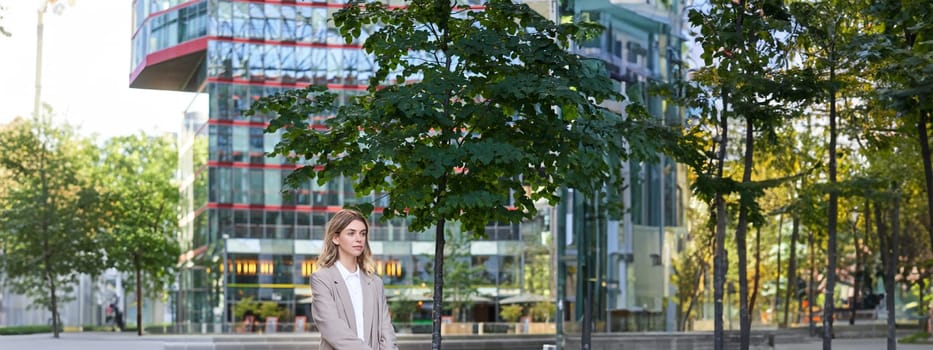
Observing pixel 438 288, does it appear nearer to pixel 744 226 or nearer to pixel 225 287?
pixel 744 226

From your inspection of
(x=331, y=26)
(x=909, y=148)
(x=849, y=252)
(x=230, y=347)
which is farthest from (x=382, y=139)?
(x=849, y=252)

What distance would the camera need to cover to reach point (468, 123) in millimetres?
16719

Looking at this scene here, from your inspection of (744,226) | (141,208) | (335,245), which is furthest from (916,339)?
(141,208)

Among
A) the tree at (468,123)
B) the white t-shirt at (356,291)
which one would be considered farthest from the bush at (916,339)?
the white t-shirt at (356,291)

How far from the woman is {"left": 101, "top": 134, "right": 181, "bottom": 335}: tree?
5738 centimetres

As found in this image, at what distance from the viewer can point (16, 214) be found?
5844cm

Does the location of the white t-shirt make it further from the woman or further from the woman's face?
the woman's face

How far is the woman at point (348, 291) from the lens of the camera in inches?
295

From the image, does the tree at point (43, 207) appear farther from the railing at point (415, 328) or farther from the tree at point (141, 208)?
the railing at point (415, 328)

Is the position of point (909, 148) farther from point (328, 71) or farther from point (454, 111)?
point (328, 71)

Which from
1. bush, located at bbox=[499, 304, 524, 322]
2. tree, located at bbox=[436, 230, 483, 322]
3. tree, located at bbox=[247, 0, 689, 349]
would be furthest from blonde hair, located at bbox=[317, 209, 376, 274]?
tree, located at bbox=[436, 230, 483, 322]

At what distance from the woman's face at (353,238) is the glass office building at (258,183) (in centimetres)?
4432

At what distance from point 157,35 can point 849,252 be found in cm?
4154

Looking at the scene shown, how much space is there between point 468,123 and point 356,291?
9152 millimetres
